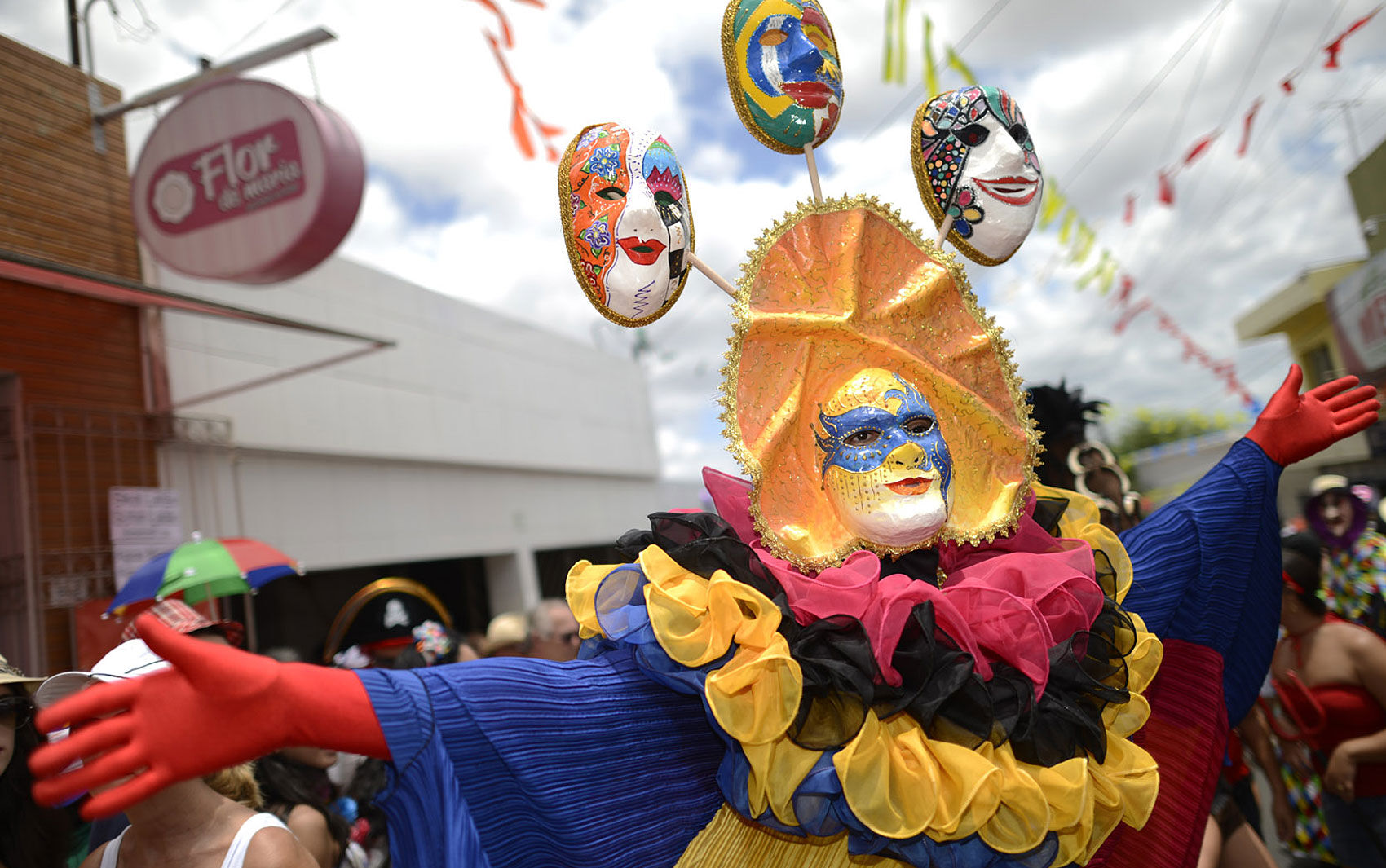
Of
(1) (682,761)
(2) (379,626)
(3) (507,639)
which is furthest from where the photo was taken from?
(3) (507,639)

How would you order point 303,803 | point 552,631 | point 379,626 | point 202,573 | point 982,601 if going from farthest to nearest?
point 552,631 < point 379,626 < point 202,573 < point 303,803 < point 982,601

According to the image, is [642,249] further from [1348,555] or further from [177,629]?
[1348,555]

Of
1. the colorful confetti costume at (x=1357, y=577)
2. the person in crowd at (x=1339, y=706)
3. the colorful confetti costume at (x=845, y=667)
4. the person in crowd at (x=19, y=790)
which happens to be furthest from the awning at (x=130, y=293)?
the colorful confetti costume at (x=1357, y=577)

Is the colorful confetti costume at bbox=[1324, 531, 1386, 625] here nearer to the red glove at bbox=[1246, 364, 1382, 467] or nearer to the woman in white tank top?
the red glove at bbox=[1246, 364, 1382, 467]

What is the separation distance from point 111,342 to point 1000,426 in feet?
20.8

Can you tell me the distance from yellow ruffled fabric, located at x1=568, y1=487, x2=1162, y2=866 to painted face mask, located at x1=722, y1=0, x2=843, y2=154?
115 centimetres

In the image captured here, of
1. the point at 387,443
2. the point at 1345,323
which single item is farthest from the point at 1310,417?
the point at 1345,323

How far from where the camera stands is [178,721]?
3.85 ft

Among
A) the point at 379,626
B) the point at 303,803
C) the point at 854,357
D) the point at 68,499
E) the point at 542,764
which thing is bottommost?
the point at 303,803

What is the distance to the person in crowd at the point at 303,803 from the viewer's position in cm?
261

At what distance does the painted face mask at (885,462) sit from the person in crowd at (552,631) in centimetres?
421

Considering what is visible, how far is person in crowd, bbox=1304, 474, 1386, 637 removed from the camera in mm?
4188

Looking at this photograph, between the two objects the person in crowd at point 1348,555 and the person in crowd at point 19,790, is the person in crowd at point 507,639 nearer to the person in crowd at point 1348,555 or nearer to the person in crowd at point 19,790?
the person in crowd at point 19,790

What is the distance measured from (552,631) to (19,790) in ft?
13.7
